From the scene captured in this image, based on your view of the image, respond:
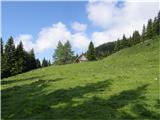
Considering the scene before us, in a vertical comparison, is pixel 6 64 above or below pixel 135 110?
above

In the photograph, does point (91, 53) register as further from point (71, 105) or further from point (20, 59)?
point (71, 105)

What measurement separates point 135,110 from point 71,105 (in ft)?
13.9

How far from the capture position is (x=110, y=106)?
74.5ft

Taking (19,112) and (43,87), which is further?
(43,87)

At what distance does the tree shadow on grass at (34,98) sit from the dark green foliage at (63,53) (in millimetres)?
104075

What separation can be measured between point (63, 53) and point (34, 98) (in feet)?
367

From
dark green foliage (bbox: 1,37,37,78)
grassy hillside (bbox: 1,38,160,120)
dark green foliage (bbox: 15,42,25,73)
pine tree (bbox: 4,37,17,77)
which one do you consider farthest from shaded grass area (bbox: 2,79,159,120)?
dark green foliage (bbox: 15,42,25,73)

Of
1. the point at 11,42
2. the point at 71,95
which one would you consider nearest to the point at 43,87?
the point at 71,95

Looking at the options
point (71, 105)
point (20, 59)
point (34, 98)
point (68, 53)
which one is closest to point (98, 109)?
point (71, 105)

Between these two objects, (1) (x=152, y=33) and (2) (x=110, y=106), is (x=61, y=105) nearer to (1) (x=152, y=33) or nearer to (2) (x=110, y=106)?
(2) (x=110, y=106)

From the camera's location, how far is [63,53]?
13775 centimetres

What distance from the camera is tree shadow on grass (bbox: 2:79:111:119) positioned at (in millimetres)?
22125

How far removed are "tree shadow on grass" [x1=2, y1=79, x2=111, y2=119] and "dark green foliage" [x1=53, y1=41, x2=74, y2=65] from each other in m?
104

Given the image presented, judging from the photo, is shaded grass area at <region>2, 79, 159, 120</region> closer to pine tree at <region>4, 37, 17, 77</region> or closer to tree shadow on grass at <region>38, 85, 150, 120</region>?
tree shadow on grass at <region>38, 85, 150, 120</region>
